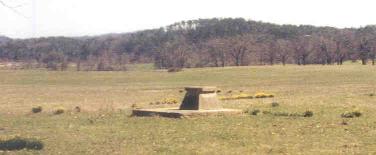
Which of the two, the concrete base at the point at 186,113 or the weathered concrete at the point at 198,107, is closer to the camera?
the concrete base at the point at 186,113

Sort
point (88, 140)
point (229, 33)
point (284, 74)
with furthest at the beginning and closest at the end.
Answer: point (229, 33) → point (284, 74) → point (88, 140)

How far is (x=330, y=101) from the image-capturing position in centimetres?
3194

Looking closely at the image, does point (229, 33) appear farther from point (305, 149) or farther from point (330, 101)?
point (305, 149)

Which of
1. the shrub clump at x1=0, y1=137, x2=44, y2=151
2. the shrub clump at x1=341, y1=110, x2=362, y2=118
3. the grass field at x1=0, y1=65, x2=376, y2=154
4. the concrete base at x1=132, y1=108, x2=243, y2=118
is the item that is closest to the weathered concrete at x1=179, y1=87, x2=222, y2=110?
the concrete base at x1=132, y1=108, x2=243, y2=118

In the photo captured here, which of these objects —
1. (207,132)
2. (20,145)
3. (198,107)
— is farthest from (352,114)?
(20,145)

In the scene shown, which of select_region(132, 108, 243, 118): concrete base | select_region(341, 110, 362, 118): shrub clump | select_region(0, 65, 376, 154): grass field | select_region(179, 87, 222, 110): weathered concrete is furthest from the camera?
select_region(179, 87, 222, 110): weathered concrete

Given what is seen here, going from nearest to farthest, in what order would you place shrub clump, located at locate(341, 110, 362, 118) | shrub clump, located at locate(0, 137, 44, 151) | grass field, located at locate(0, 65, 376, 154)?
grass field, located at locate(0, 65, 376, 154), shrub clump, located at locate(0, 137, 44, 151), shrub clump, located at locate(341, 110, 362, 118)

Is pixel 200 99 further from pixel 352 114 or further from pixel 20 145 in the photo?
pixel 20 145

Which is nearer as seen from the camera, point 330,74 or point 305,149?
point 305,149

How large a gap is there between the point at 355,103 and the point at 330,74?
34.6 m

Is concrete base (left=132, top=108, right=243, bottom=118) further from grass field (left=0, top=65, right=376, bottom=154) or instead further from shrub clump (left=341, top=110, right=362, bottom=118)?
shrub clump (left=341, top=110, right=362, bottom=118)

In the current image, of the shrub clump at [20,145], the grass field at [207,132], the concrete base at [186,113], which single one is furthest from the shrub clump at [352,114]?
the shrub clump at [20,145]

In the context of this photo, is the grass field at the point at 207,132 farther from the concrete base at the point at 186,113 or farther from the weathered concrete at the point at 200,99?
the weathered concrete at the point at 200,99

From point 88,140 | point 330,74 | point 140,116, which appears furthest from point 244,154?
point 330,74
